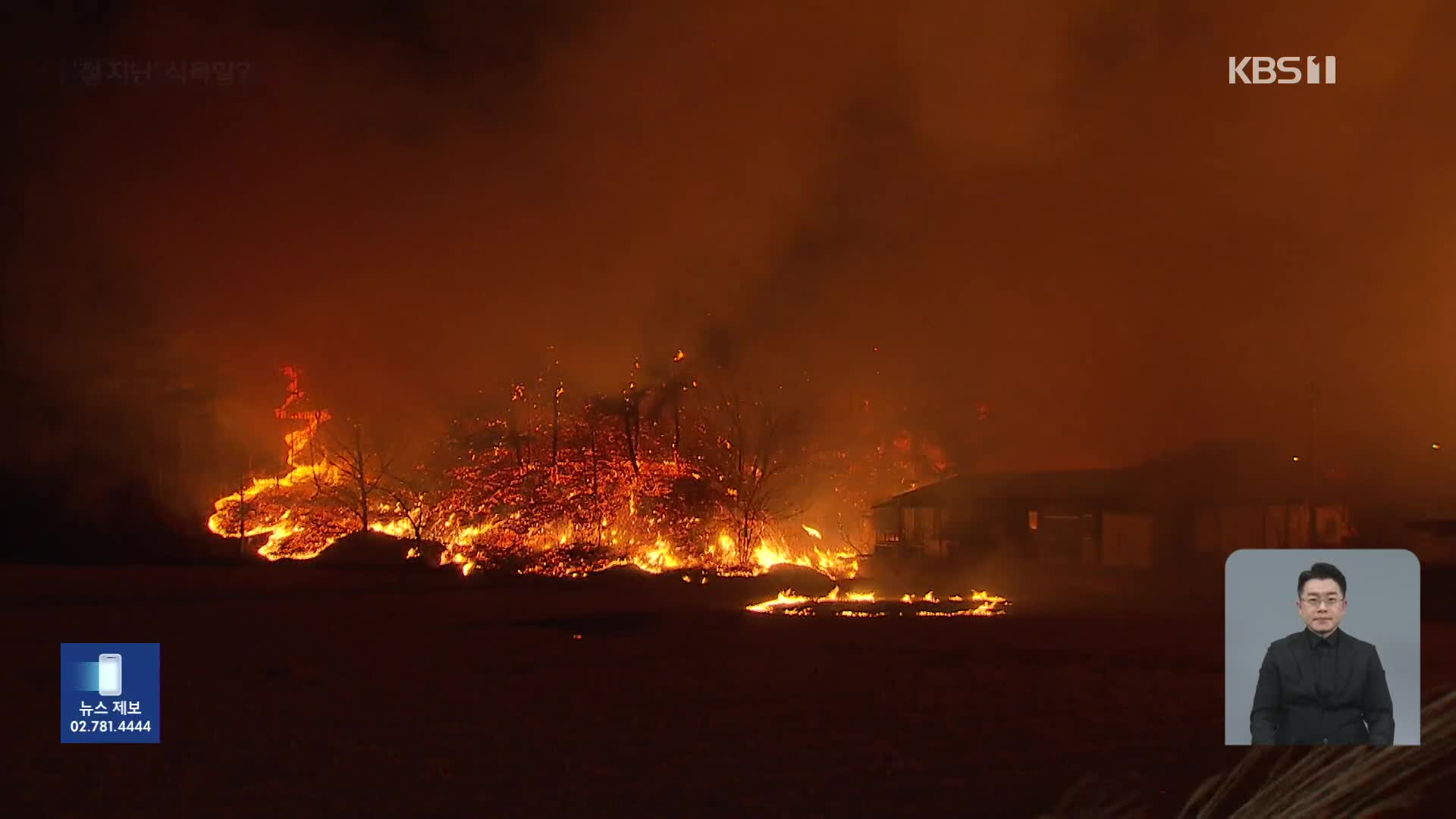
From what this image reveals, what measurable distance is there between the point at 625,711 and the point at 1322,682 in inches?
226

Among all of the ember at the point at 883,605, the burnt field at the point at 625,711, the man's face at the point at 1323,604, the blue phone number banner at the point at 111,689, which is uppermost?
the man's face at the point at 1323,604

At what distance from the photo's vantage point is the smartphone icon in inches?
248

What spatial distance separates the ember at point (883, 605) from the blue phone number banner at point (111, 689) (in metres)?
12.1

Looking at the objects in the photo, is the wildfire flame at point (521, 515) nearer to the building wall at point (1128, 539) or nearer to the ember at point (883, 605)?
the ember at point (883, 605)

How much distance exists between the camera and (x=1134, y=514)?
2647cm

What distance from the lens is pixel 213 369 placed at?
30188mm

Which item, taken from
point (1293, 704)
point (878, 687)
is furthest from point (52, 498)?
point (1293, 704)

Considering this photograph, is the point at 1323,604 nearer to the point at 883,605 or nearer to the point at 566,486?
the point at 883,605

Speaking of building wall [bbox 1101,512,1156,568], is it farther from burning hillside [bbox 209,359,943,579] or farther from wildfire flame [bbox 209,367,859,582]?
wildfire flame [bbox 209,367,859,582]

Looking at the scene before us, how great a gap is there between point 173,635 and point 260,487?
19.1 meters

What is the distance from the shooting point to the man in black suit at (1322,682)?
4953 millimetres

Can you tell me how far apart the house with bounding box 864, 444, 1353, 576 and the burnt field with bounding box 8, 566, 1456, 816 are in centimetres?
929

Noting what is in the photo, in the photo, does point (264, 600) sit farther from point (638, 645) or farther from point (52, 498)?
point (52, 498)

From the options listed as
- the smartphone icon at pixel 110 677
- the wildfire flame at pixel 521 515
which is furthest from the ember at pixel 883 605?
the smartphone icon at pixel 110 677
